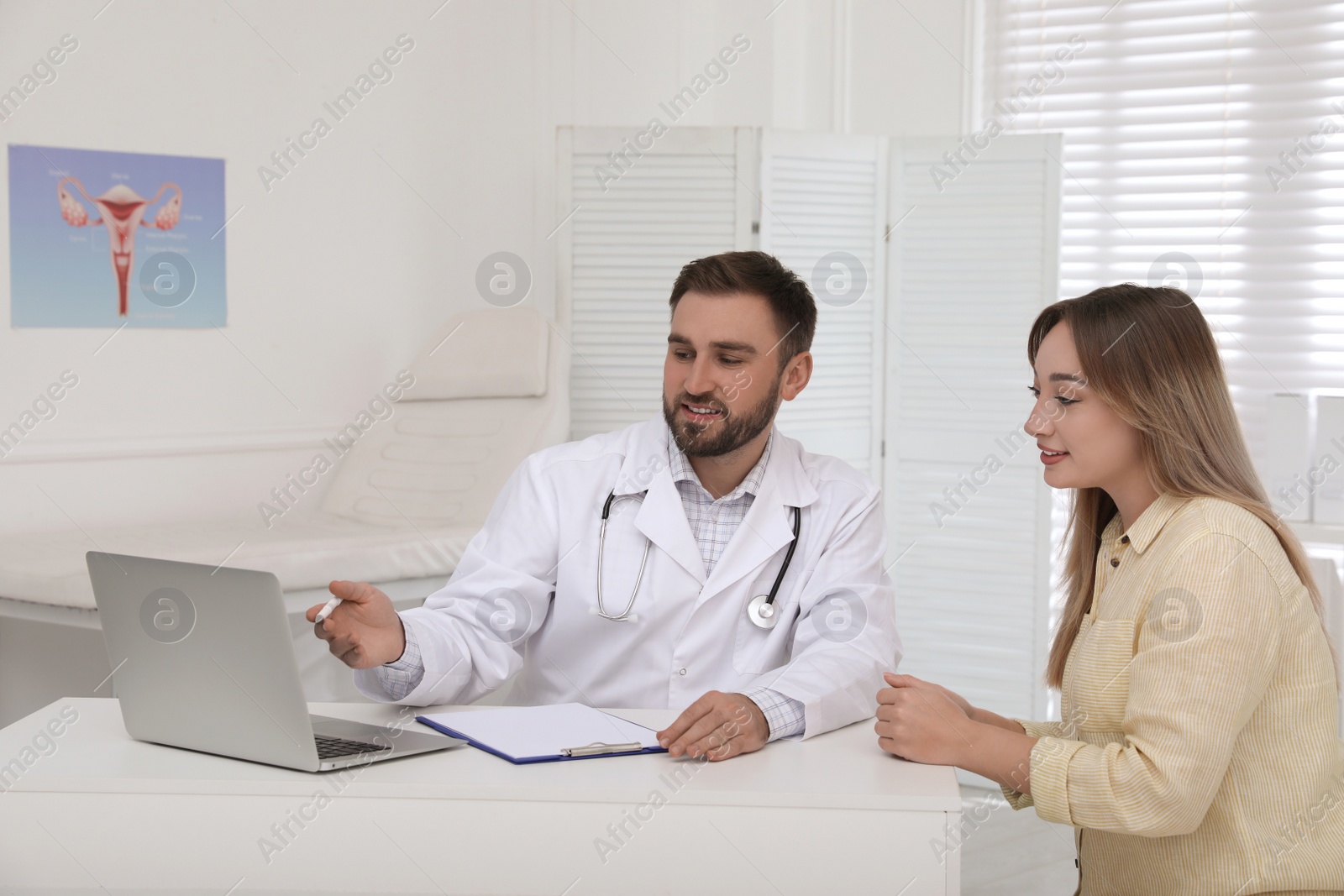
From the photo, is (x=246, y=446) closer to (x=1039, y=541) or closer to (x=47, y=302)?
(x=47, y=302)

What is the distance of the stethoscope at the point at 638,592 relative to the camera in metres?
2.01

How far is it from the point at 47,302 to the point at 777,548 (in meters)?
2.34

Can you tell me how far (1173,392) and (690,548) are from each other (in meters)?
0.83

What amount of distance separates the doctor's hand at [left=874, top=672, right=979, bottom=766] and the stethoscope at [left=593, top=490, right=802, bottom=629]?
484 mm

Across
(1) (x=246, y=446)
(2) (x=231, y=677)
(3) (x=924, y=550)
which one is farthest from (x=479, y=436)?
(2) (x=231, y=677)

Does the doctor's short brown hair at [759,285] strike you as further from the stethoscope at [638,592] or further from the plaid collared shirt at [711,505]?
the stethoscope at [638,592]

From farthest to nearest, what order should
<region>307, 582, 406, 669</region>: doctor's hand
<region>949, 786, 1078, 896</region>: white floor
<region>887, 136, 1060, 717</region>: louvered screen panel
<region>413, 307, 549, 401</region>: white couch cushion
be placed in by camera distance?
<region>887, 136, 1060, 717</region>: louvered screen panel → <region>413, 307, 549, 401</region>: white couch cushion → <region>949, 786, 1078, 896</region>: white floor → <region>307, 582, 406, 669</region>: doctor's hand

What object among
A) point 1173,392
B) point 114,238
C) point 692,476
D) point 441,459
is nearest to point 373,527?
point 441,459

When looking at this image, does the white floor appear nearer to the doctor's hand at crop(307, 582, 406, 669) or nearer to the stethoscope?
the stethoscope

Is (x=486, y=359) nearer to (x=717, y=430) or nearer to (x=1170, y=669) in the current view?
(x=717, y=430)

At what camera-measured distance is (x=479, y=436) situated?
3.77 metres

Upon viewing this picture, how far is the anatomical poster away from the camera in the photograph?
332 cm

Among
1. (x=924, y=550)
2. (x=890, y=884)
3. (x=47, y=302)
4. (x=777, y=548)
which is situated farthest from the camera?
(x=924, y=550)

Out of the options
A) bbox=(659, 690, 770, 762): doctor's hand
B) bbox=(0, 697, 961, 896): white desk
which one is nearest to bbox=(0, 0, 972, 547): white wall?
bbox=(0, 697, 961, 896): white desk
